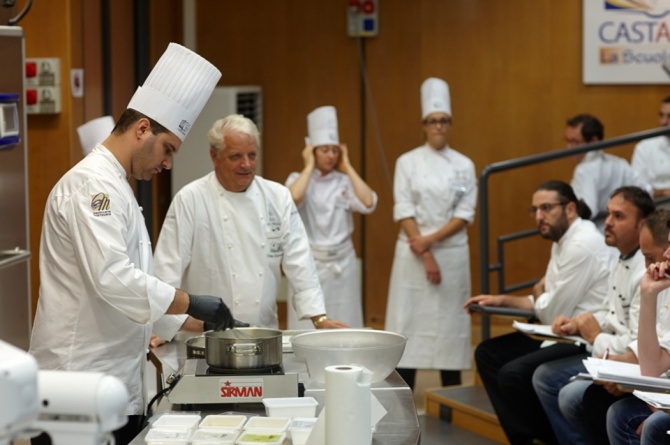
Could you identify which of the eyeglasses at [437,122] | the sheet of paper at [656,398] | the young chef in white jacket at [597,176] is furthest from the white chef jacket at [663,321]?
the eyeglasses at [437,122]

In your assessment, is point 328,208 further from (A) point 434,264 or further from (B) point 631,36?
(B) point 631,36

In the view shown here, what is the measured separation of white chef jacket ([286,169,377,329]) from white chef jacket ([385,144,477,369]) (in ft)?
0.84

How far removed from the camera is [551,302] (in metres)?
4.11

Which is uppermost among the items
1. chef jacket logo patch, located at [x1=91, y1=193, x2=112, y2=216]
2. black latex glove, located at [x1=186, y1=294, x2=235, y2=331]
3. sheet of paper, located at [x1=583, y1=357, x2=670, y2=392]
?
chef jacket logo patch, located at [x1=91, y1=193, x2=112, y2=216]

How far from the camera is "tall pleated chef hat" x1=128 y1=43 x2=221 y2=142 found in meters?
2.67

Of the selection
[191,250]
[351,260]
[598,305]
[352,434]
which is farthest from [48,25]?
[352,434]

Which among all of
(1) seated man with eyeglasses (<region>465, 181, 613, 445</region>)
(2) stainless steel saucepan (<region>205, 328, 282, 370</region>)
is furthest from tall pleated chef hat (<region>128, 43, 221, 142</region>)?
(1) seated man with eyeglasses (<region>465, 181, 613, 445</region>)

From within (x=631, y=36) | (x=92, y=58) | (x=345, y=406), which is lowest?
(x=345, y=406)

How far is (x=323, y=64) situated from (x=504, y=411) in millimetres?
3064

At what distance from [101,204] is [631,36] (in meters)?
4.50

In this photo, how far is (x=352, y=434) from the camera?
1875 mm

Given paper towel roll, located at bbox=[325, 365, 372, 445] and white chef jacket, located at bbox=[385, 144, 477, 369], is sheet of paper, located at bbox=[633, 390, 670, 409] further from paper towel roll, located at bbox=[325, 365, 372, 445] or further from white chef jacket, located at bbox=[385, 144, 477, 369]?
white chef jacket, located at bbox=[385, 144, 477, 369]

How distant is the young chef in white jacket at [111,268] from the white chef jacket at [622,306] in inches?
62.9

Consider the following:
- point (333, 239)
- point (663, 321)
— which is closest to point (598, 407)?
point (663, 321)
